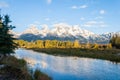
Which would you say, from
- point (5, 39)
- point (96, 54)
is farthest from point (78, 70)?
point (96, 54)

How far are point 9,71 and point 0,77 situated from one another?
2262 mm

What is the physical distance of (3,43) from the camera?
3562 cm

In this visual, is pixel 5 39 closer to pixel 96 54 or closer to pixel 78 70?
pixel 78 70

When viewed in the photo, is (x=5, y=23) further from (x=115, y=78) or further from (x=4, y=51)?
(x=115, y=78)

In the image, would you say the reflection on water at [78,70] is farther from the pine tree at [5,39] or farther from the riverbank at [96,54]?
the riverbank at [96,54]

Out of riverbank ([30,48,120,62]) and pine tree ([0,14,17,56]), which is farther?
riverbank ([30,48,120,62])

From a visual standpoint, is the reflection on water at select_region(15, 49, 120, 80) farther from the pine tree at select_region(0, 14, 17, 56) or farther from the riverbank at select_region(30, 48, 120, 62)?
the riverbank at select_region(30, 48, 120, 62)

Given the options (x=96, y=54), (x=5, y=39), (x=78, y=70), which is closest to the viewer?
(x=5, y=39)

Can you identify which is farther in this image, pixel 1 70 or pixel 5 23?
pixel 5 23

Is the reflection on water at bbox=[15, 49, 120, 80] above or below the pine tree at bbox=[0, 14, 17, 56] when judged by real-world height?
below

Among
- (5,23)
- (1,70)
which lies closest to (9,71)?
(1,70)

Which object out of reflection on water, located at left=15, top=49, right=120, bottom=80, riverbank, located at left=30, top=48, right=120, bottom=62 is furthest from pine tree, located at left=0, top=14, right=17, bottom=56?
riverbank, located at left=30, top=48, right=120, bottom=62

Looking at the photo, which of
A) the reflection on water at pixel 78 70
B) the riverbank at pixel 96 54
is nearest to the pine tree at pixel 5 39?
the reflection on water at pixel 78 70

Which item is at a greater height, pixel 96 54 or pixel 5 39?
pixel 5 39
